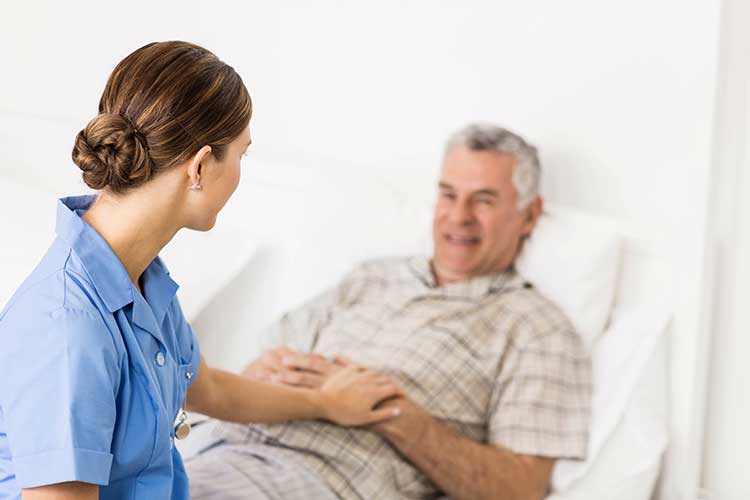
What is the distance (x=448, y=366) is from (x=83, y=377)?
3.52ft

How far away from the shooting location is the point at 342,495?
5.98 ft

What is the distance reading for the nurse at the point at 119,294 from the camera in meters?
1.07

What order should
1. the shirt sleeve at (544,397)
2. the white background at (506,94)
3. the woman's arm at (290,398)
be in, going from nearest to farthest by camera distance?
the woman's arm at (290,398)
the shirt sleeve at (544,397)
the white background at (506,94)

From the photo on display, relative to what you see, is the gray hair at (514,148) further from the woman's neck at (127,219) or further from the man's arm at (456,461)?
the woman's neck at (127,219)

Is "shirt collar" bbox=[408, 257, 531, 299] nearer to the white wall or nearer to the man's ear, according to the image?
the man's ear

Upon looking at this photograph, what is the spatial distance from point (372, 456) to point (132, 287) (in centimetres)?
83

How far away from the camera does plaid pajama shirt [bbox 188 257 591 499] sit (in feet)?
6.17

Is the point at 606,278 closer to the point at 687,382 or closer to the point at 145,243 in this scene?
the point at 687,382

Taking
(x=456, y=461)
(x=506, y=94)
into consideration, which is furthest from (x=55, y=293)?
(x=506, y=94)

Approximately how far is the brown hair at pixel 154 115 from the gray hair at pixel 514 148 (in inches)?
39.6

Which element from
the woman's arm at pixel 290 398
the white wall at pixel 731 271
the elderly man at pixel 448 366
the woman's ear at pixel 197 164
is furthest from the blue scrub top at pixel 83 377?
the white wall at pixel 731 271

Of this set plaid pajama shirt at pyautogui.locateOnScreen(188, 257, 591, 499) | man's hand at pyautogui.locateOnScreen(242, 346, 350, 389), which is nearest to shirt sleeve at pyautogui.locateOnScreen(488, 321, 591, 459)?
plaid pajama shirt at pyautogui.locateOnScreen(188, 257, 591, 499)

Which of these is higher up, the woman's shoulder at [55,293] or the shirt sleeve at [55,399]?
the woman's shoulder at [55,293]

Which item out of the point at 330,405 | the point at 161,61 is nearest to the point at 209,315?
the point at 330,405
